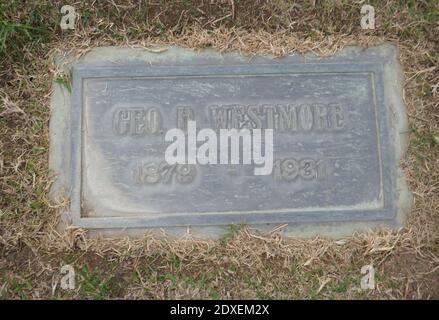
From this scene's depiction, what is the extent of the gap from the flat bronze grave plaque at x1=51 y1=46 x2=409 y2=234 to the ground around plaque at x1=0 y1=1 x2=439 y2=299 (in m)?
0.07

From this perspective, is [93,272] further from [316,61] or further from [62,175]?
[316,61]

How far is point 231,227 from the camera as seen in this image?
2309 millimetres

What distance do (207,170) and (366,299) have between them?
91 centimetres

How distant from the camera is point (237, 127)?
7.75 feet

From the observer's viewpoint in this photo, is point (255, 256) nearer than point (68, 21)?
Yes

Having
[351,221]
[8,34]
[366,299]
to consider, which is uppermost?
[8,34]

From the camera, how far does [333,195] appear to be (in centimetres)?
232

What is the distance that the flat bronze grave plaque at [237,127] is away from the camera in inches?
91.4

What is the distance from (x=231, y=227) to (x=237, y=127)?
46cm

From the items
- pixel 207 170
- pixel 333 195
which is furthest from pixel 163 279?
pixel 333 195

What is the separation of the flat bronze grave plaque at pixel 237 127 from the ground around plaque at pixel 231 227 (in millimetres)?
70

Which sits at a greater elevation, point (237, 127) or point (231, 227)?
A: point (237, 127)

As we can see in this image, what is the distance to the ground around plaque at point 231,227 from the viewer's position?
2.27 meters

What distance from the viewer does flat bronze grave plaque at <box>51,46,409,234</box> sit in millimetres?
2320
